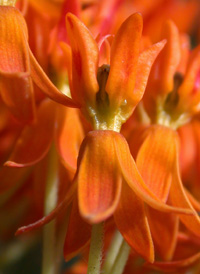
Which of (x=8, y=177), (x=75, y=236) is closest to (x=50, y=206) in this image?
(x=8, y=177)

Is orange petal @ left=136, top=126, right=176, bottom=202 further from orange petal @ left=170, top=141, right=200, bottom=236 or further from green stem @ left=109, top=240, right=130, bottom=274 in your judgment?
green stem @ left=109, top=240, right=130, bottom=274

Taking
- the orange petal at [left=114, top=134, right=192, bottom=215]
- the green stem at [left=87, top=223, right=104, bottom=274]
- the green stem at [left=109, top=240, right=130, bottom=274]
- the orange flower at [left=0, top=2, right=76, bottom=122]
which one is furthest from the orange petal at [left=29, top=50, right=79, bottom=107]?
the green stem at [left=109, top=240, right=130, bottom=274]

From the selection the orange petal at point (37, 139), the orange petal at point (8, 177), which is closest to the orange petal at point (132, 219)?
the orange petal at point (37, 139)

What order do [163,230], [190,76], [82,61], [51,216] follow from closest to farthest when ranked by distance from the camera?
[51,216], [82,61], [163,230], [190,76]

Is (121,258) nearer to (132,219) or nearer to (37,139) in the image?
(132,219)

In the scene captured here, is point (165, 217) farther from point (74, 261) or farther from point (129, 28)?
point (74, 261)

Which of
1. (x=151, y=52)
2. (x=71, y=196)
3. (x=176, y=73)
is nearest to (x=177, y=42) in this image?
(x=176, y=73)

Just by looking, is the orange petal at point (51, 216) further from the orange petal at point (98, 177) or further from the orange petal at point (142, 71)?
the orange petal at point (142, 71)
